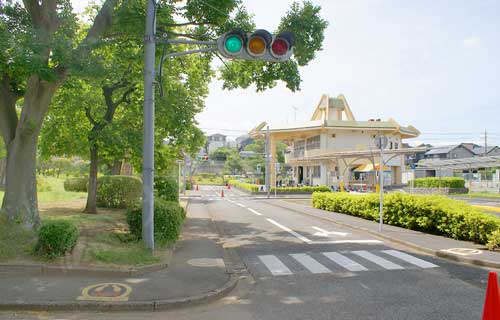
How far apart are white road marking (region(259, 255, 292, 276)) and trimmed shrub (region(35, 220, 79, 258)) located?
4.07 m

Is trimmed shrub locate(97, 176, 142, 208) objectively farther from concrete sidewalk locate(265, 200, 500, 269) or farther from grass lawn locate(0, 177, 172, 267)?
concrete sidewalk locate(265, 200, 500, 269)

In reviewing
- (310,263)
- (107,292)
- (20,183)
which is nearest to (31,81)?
(20,183)

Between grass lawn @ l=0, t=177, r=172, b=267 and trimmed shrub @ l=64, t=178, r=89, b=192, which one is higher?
trimmed shrub @ l=64, t=178, r=89, b=192

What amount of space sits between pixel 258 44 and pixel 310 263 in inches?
190

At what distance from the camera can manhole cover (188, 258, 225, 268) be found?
25.6 ft

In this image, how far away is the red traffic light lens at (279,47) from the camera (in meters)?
6.45

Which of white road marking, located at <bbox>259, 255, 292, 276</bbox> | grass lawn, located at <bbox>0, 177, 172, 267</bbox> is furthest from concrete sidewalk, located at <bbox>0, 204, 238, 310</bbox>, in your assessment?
white road marking, located at <bbox>259, 255, 292, 276</bbox>

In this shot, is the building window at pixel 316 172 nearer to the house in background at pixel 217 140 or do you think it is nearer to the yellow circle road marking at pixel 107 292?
the yellow circle road marking at pixel 107 292

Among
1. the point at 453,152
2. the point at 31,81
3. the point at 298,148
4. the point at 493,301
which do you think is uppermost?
the point at 453,152

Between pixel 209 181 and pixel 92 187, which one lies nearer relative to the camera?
pixel 92 187

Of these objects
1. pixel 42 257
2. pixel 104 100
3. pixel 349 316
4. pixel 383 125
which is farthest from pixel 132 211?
pixel 383 125

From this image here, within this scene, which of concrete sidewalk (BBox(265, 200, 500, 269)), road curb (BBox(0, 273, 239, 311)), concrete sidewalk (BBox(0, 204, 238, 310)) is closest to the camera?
road curb (BBox(0, 273, 239, 311))

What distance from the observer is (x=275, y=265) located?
8133 mm

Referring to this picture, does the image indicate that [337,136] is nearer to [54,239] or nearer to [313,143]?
[313,143]
